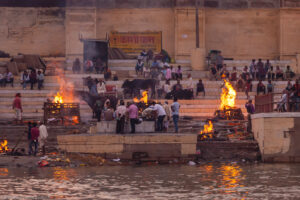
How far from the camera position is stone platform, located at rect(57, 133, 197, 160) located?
23938mm

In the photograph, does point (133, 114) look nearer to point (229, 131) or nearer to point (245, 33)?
point (229, 131)

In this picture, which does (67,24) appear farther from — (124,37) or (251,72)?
(251,72)

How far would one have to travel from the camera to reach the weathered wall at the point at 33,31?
47.3 m

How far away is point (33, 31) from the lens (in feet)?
156

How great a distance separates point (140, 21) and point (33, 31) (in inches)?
252

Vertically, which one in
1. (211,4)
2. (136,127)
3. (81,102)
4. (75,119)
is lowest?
(136,127)

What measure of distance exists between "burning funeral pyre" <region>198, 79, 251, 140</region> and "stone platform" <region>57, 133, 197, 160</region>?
1.81 meters

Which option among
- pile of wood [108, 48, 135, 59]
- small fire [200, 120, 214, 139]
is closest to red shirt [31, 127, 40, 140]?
small fire [200, 120, 214, 139]

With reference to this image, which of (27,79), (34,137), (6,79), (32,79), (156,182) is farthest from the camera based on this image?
(6,79)

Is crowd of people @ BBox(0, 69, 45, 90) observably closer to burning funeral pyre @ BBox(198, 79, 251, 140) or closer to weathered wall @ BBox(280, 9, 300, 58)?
burning funeral pyre @ BBox(198, 79, 251, 140)

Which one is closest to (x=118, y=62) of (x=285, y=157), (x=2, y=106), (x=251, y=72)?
(x=251, y=72)

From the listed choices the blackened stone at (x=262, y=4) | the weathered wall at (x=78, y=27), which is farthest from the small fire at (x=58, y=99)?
the blackened stone at (x=262, y=4)

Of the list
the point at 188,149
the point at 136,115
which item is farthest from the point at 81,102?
the point at 188,149

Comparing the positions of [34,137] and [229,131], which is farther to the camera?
[229,131]
